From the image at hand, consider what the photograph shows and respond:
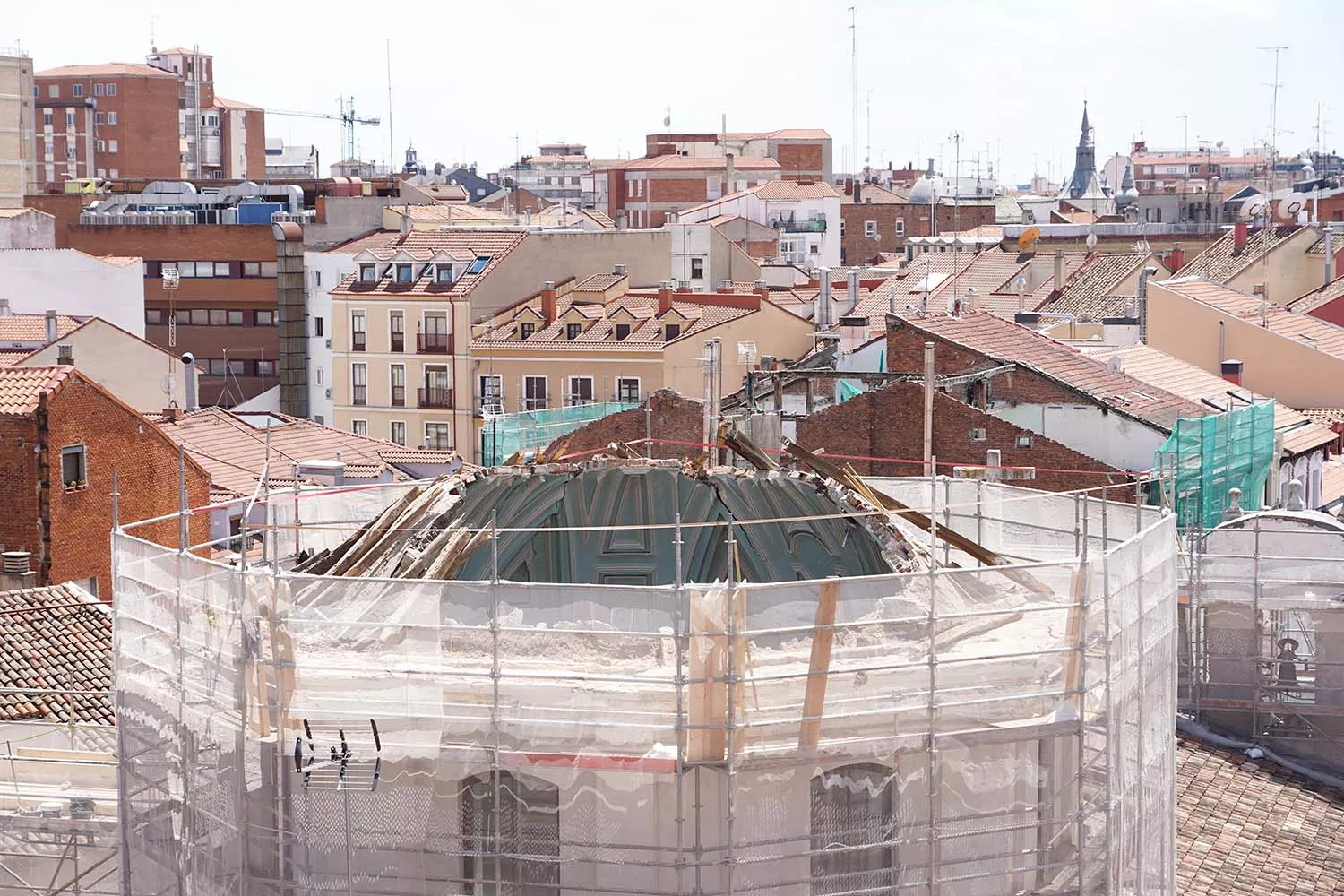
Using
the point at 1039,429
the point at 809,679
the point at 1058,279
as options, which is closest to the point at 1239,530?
the point at 1039,429

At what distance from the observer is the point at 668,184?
299ft

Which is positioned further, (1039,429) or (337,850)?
(1039,429)

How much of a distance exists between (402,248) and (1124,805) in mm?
41981

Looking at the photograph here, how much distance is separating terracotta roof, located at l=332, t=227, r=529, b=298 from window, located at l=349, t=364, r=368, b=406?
1842 mm

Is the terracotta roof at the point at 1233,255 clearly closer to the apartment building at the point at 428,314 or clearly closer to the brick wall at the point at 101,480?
the apartment building at the point at 428,314

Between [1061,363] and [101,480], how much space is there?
45.3ft

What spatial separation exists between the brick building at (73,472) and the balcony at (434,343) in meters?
23.0

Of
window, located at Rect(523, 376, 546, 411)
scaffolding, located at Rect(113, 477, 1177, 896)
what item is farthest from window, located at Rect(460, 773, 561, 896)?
window, located at Rect(523, 376, 546, 411)

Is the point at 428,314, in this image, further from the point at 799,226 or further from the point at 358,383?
the point at 799,226

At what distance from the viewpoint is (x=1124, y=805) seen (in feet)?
45.8

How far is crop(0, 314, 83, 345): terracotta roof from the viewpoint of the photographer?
3766cm

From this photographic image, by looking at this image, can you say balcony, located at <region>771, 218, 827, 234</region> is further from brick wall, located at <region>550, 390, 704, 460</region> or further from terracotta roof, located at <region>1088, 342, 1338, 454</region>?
brick wall, located at <region>550, 390, 704, 460</region>

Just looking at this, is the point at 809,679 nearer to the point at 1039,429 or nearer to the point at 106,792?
the point at 106,792

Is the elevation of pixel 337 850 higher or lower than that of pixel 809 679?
lower
